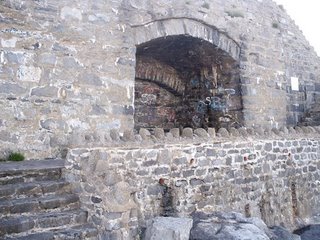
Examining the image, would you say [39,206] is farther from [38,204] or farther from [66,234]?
[66,234]

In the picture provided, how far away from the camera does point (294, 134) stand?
6.51 meters

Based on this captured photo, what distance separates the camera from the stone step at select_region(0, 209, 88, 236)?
3441mm

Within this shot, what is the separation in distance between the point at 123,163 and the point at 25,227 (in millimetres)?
1266

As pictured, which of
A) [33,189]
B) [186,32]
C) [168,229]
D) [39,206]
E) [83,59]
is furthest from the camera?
[186,32]

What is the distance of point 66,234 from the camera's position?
3.56 m

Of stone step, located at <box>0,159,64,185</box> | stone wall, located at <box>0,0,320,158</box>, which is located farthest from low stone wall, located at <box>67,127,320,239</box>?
stone wall, located at <box>0,0,320,158</box>

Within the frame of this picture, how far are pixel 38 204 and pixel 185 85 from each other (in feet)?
19.9

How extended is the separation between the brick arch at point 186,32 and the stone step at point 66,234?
12.2ft

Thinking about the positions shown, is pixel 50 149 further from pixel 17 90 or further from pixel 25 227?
pixel 25 227

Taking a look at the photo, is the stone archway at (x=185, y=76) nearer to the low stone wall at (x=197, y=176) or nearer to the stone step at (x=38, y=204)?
the low stone wall at (x=197, y=176)

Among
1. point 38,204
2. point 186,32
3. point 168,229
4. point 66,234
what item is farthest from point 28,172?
point 186,32

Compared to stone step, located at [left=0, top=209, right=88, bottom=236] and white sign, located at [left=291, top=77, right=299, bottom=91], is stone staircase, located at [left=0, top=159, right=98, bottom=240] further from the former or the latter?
white sign, located at [left=291, top=77, right=299, bottom=91]

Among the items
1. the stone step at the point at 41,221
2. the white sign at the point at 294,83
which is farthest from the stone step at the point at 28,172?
the white sign at the point at 294,83

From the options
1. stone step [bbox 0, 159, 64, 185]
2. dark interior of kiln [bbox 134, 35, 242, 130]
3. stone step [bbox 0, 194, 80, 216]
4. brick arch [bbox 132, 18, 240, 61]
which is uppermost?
brick arch [bbox 132, 18, 240, 61]
